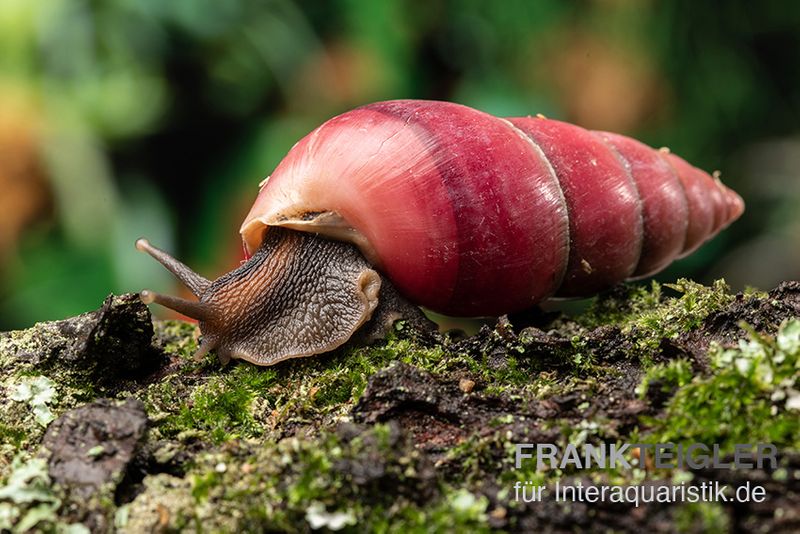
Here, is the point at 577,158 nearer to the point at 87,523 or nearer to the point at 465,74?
the point at 87,523

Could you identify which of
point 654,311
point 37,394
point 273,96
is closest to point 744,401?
point 654,311

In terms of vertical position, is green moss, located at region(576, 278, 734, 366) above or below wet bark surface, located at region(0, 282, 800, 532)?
above

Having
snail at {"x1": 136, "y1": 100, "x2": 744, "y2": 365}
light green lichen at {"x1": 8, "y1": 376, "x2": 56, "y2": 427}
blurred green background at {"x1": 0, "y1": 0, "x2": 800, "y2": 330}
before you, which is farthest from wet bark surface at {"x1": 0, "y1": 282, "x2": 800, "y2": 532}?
blurred green background at {"x1": 0, "y1": 0, "x2": 800, "y2": 330}

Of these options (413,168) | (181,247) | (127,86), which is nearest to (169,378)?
(413,168)

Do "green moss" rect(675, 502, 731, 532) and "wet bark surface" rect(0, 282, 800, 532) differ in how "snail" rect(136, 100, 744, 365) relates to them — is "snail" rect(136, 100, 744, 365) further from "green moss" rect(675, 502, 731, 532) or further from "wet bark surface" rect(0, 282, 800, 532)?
"green moss" rect(675, 502, 731, 532)

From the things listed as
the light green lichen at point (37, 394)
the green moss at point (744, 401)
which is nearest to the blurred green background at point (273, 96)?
the light green lichen at point (37, 394)

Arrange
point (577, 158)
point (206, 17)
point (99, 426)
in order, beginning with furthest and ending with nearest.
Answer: point (206, 17)
point (577, 158)
point (99, 426)
